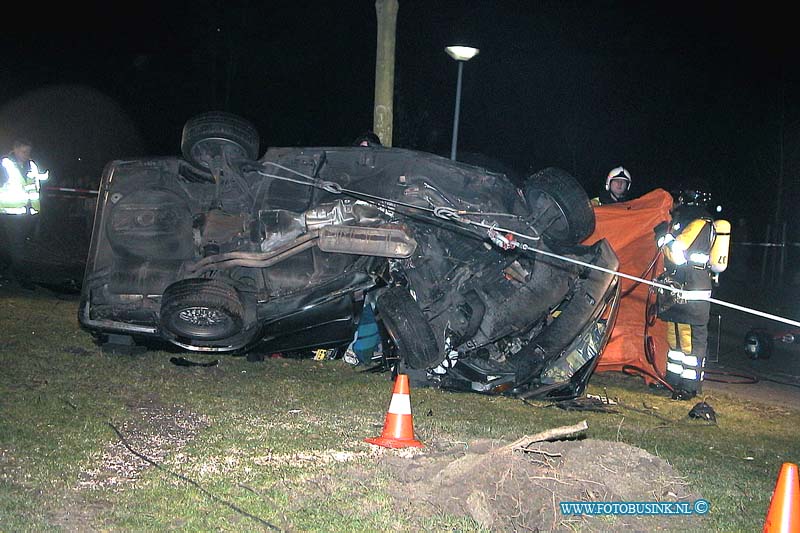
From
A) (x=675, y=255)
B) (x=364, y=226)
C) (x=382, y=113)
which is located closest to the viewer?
(x=364, y=226)

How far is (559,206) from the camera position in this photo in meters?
7.05

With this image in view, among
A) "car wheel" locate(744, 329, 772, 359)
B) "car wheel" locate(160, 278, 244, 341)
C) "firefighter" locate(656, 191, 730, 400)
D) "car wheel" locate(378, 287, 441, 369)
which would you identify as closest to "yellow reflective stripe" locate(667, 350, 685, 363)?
"firefighter" locate(656, 191, 730, 400)

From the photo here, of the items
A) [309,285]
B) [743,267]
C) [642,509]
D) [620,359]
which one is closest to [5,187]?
[309,285]

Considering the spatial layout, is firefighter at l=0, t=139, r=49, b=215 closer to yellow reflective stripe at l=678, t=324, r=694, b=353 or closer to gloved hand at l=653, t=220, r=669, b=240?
gloved hand at l=653, t=220, r=669, b=240

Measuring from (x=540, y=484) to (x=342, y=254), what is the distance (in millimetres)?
3050

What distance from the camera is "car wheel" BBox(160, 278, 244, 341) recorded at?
6426 millimetres

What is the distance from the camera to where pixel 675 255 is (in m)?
8.41

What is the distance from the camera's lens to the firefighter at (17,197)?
480 inches

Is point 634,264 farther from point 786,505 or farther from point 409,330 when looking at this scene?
point 786,505

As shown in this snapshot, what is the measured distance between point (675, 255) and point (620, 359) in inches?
47.9

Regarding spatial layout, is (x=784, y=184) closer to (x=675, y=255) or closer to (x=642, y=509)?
(x=675, y=255)

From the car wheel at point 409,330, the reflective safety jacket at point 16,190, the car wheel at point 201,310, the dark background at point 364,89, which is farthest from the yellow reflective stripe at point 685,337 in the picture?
the dark background at point 364,89

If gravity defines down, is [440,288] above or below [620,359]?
above

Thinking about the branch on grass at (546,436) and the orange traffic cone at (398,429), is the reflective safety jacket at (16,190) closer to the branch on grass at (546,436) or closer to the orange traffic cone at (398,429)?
the orange traffic cone at (398,429)
